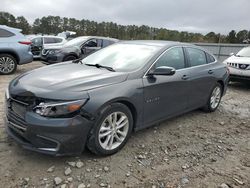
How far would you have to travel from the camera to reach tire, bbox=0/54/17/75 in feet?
28.0

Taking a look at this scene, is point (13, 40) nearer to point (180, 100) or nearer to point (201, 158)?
point (180, 100)

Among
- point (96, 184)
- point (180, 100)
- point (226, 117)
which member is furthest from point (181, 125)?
point (96, 184)

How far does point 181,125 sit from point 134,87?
1625mm

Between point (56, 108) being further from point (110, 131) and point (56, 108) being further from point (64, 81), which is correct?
point (110, 131)

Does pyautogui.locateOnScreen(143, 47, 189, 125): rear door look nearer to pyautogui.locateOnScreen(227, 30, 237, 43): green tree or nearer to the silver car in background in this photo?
the silver car in background

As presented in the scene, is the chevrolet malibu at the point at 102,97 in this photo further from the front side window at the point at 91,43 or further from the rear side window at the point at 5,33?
the front side window at the point at 91,43

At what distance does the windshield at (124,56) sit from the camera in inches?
151

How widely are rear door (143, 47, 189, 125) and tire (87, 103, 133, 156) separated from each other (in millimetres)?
394

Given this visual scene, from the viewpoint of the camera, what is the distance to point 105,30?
162ft

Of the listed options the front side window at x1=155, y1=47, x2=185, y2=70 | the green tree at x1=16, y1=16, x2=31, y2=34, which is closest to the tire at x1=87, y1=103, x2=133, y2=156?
the front side window at x1=155, y1=47, x2=185, y2=70

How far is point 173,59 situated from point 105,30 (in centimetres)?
4677

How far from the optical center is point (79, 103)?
289cm

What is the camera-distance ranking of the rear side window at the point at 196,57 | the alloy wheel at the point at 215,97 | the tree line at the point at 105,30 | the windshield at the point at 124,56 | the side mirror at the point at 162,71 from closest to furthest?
the side mirror at the point at 162,71
the windshield at the point at 124,56
the rear side window at the point at 196,57
the alloy wheel at the point at 215,97
the tree line at the point at 105,30

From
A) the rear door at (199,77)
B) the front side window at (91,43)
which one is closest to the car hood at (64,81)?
the rear door at (199,77)
